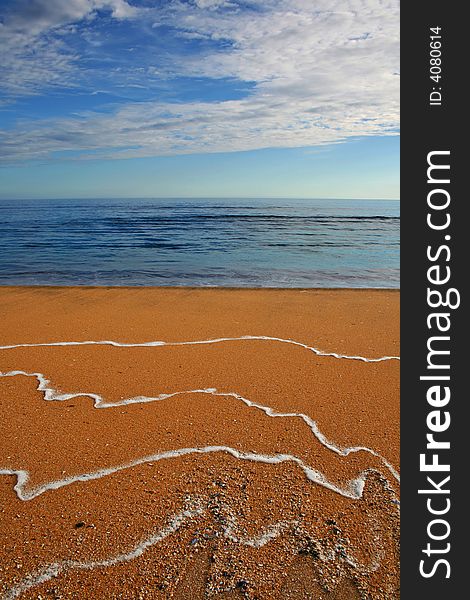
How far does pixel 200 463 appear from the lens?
3344mm

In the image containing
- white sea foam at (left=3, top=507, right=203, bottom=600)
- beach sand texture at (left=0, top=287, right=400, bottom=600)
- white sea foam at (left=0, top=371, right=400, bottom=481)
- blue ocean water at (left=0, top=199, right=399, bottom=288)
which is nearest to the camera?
white sea foam at (left=3, top=507, right=203, bottom=600)

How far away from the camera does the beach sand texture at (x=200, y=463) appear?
2.44m

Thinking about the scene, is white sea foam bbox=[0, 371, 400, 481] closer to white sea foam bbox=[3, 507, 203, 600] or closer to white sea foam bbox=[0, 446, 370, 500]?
white sea foam bbox=[0, 446, 370, 500]

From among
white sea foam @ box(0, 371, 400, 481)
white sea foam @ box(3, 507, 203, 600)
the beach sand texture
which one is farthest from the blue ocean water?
white sea foam @ box(3, 507, 203, 600)

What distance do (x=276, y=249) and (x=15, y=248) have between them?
11439 millimetres

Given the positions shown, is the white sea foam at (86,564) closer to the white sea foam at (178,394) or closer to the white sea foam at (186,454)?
the white sea foam at (186,454)

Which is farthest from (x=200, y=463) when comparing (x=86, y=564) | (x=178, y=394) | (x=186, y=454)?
(x=178, y=394)

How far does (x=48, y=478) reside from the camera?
10.5 feet

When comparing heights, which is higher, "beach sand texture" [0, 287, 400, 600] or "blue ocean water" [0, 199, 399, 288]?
"blue ocean water" [0, 199, 399, 288]

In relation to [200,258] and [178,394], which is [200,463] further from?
[200,258]

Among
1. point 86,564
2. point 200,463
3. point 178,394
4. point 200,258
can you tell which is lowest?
point 86,564

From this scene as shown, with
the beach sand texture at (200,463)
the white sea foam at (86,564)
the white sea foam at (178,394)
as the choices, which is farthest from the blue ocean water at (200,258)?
the white sea foam at (86,564)

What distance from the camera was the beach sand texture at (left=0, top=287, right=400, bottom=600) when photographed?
8.01 feet

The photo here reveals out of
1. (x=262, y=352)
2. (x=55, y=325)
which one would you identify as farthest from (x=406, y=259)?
→ (x=55, y=325)
